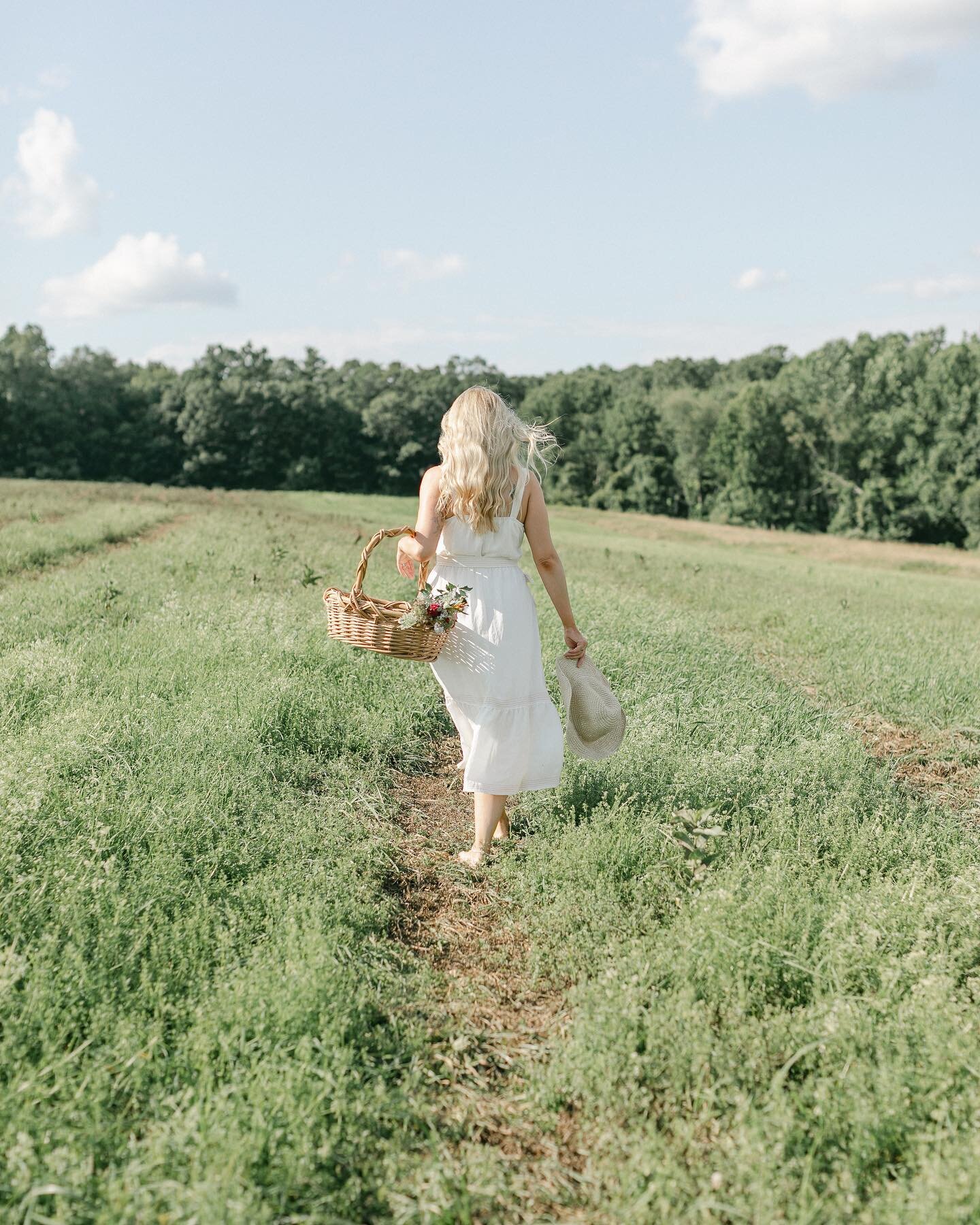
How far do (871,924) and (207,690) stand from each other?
4.90 metres

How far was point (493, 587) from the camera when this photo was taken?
16.9ft

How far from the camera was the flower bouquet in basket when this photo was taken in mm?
4965

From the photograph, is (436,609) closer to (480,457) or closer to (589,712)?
(480,457)

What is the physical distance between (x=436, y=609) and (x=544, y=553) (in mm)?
728

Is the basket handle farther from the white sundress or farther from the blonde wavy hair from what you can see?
the blonde wavy hair

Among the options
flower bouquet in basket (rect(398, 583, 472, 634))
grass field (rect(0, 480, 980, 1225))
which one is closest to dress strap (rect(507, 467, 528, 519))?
flower bouquet in basket (rect(398, 583, 472, 634))

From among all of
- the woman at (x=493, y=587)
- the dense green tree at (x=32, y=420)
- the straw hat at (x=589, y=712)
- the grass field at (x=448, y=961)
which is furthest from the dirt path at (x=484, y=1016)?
the dense green tree at (x=32, y=420)

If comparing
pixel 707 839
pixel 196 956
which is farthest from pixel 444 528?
pixel 196 956

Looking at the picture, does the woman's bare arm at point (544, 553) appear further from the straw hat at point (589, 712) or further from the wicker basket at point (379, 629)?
the wicker basket at point (379, 629)

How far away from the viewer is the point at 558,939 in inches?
167

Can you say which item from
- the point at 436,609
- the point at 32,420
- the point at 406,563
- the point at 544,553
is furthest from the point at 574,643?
the point at 32,420

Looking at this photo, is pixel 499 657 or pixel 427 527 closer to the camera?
pixel 427 527

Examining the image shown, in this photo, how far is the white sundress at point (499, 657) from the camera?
5098 mm

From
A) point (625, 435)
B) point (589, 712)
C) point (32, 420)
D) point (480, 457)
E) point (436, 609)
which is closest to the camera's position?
point (480, 457)
